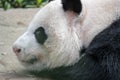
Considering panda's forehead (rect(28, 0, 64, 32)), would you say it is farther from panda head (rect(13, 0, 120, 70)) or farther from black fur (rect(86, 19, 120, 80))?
black fur (rect(86, 19, 120, 80))

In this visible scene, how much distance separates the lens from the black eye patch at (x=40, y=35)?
3.85 meters

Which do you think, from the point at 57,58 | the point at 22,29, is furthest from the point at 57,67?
the point at 22,29

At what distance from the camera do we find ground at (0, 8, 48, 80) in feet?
13.6

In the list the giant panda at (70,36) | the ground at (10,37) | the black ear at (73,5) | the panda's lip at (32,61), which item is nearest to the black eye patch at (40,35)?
the giant panda at (70,36)

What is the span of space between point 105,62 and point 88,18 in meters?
0.48

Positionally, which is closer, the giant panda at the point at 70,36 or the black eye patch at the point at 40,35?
the giant panda at the point at 70,36

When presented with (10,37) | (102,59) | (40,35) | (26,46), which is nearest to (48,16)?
(40,35)

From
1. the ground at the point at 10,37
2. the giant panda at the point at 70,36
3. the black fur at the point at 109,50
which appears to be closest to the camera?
the black fur at the point at 109,50

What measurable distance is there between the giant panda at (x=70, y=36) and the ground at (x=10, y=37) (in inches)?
10.6

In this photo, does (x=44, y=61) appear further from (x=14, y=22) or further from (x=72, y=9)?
(x=14, y=22)

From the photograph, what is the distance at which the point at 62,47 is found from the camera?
3.76 meters

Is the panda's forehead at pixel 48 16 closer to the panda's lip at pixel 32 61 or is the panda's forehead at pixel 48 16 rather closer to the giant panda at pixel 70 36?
the giant panda at pixel 70 36

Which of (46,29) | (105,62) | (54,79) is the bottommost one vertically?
(54,79)

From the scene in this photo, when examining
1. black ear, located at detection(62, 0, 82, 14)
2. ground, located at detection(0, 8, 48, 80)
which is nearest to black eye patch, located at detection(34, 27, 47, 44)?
black ear, located at detection(62, 0, 82, 14)
